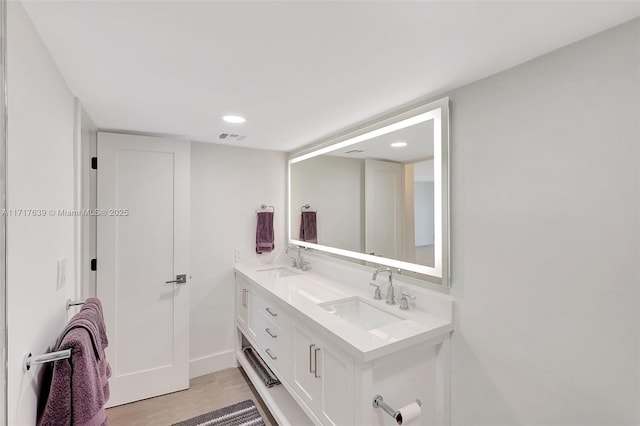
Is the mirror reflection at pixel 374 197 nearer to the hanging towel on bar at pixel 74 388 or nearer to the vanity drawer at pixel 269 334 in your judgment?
the vanity drawer at pixel 269 334

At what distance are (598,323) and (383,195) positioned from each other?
1244mm

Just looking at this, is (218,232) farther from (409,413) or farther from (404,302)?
(409,413)

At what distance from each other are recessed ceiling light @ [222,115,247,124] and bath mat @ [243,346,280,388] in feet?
6.46

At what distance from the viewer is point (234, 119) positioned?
2035 mm

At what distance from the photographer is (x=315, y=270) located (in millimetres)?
2717

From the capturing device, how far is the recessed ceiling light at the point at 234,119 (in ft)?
6.47

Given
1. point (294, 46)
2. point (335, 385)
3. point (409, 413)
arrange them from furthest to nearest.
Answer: point (335, 385), point (409, 413), point (294, 46)

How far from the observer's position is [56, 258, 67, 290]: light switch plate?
1.27m

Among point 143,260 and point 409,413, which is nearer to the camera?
point 409,413

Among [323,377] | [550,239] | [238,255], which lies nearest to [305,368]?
[323,377]

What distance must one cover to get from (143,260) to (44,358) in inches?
63.7

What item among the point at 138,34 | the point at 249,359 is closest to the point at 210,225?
the point at 249,359

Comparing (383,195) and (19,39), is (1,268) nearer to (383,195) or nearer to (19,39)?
(19,39)

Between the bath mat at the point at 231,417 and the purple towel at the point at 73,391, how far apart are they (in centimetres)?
132
